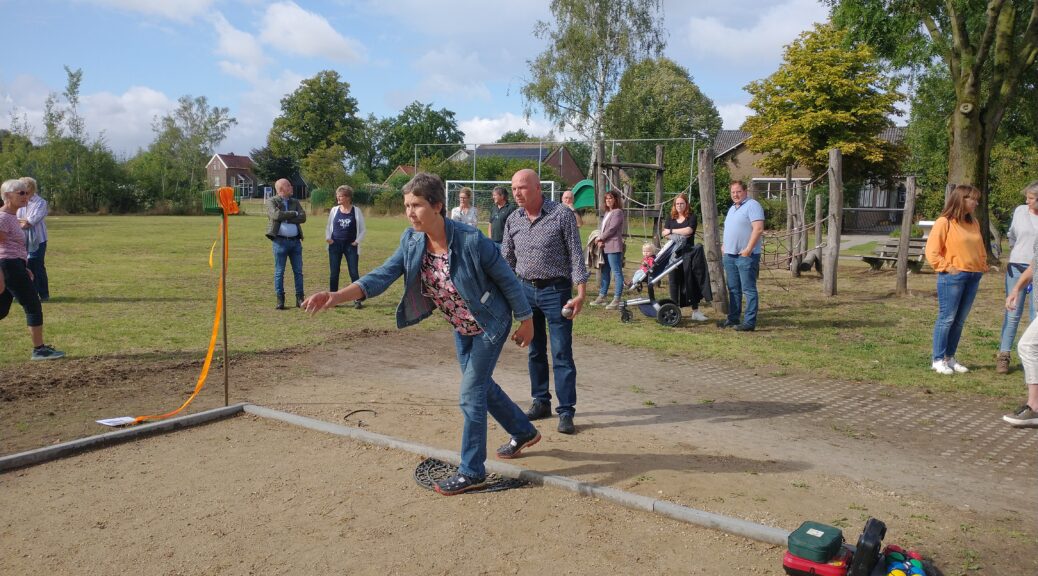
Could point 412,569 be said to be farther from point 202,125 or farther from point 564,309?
point 202,125

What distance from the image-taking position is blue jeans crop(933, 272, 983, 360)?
7875mm

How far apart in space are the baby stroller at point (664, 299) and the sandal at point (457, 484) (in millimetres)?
7172

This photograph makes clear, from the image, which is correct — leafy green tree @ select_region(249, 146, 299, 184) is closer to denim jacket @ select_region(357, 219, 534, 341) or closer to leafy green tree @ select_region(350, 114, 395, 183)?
leafy green tree @ select_region(350, 114, 395, 183)

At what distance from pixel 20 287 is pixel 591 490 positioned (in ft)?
22.1

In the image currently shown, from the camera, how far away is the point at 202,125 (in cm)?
8044

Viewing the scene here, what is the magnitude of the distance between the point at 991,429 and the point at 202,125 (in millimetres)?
84765

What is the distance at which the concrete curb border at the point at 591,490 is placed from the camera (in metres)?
3.98

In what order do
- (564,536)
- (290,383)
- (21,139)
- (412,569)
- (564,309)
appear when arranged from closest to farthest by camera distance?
(412,569) < (564,536) < (564,309) < (290,383) < (21,139)

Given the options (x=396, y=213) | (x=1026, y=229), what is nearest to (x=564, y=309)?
(x=1026, y=229)

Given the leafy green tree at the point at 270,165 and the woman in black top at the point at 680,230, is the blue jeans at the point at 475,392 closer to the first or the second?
the woman in black top at the point at 680,230

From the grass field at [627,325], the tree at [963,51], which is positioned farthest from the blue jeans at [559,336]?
the tree at [963,51]

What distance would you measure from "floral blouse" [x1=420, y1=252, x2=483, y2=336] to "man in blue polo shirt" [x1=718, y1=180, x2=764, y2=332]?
21.3ft

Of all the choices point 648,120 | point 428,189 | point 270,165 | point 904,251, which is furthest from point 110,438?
point 270,165

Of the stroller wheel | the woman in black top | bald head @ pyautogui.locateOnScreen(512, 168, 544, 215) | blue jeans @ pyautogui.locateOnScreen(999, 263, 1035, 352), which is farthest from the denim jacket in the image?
the woman in black top
